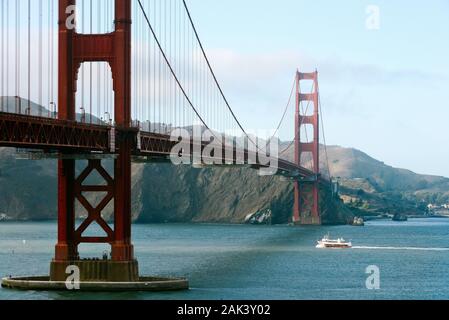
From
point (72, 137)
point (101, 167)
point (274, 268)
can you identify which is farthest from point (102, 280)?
point (274, 268)

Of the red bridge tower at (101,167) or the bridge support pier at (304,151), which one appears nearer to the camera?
the red bridge tower at (101,167)

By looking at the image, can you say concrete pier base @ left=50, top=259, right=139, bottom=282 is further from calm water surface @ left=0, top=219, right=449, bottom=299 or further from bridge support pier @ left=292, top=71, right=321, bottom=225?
bridge support pier @ left=292, top=71, right=321, bottom=225

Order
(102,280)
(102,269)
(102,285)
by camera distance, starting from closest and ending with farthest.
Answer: (102,285) → (102,280) → (102,269)

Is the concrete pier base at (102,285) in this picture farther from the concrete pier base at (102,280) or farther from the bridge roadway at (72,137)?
the bridge roadway at (72,137)

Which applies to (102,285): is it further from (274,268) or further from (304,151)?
(304,151)

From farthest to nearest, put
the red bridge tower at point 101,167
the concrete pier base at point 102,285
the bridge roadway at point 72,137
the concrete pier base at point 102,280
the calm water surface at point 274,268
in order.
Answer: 1. the calm water surface at point 274,268
2. the red bridge tower at point 101,167
3. the concrete pier base at point 102,280
4. the concrete pier base at point 102,285
5. the bridge roadway at point 72,137

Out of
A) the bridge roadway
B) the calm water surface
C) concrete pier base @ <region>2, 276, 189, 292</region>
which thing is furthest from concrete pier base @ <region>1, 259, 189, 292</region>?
the bridge roadway

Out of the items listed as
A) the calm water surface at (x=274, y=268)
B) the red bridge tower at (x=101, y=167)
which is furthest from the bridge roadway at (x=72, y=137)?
the calm water surface at (x=274, y=268)
